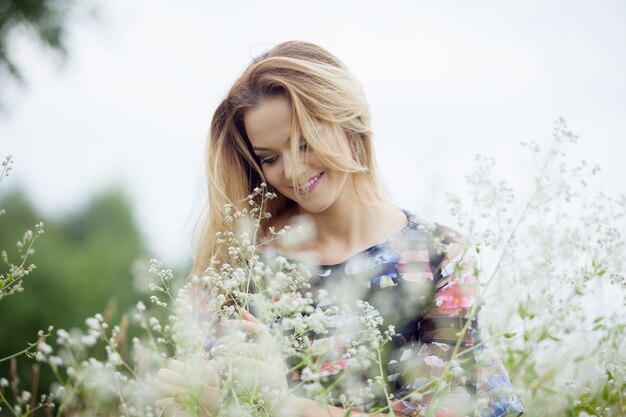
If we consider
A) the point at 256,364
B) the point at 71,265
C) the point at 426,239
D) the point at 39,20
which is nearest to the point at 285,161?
the point at 426,239

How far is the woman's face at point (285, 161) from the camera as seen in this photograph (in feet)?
7.92

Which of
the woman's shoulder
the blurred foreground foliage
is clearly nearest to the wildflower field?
the woman's shoulder

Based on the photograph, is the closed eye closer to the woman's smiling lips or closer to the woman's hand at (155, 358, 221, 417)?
the woman's smiling lips

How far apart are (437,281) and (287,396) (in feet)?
3.96

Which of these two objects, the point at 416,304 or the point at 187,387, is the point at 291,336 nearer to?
the point at 187,387

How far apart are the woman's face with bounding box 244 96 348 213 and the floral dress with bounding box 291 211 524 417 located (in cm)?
33

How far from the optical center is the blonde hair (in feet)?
8.07

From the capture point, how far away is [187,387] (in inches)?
54.2

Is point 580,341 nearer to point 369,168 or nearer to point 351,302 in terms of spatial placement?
point 351,302

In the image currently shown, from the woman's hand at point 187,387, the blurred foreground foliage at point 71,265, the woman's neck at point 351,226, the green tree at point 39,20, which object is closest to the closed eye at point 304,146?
the woman's neck at point 351,226

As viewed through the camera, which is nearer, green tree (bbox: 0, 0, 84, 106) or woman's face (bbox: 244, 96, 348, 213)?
woman's face (bbox: 244, 96, 348, 213)

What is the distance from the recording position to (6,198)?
2266 cm

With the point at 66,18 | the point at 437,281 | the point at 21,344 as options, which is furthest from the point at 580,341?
the point at 21,344

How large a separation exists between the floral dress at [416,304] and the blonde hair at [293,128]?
0.30m
